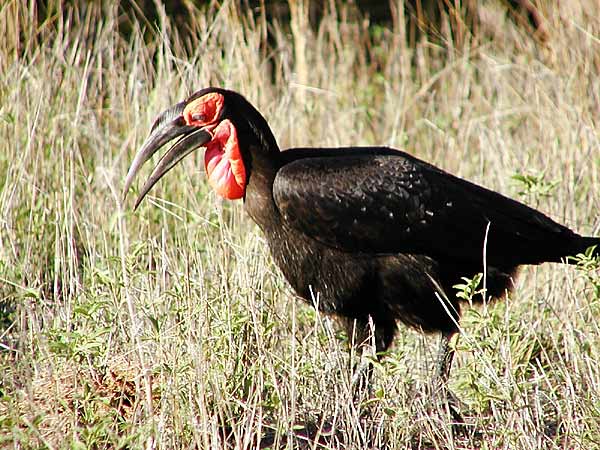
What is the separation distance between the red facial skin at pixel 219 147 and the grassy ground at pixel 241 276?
27cm

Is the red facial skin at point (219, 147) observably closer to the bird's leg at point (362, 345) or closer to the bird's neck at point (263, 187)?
the bird's neck at point (263, 187)

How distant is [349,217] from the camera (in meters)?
4.07

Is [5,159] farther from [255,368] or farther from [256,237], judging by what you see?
[255,368]

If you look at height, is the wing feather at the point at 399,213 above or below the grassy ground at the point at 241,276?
above

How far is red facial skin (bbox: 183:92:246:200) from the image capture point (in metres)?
4.11

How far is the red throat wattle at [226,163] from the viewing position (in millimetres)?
4141

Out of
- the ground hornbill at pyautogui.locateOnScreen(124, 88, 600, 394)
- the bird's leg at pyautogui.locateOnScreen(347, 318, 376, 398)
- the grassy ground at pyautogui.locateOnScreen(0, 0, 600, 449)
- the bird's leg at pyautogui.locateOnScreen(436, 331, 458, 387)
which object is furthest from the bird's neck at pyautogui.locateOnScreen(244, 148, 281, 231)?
the bird's leg at pyautogui.locateOnScreen(436, 331, 458, 387)

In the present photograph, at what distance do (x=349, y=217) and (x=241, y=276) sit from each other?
488 mm

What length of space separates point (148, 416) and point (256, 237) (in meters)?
1.51

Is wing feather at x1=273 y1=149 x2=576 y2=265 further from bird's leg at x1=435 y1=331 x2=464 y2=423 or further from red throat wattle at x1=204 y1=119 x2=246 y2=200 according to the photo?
bird's leg at x1=435 y1=331 x2=464 y2=423

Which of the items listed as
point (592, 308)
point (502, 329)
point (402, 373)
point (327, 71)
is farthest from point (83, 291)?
point (327, 71)

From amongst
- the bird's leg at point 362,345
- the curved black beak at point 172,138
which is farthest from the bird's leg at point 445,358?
the curved black beak at point 172,138

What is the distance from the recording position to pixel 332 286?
13.5 ft

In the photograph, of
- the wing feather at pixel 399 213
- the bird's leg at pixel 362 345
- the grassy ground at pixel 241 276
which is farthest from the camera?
the wing feather at pixel 399 213
